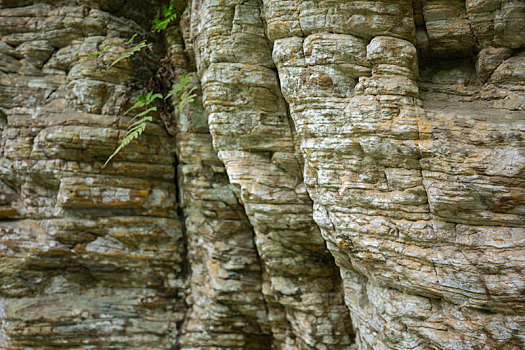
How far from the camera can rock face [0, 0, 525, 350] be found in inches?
144

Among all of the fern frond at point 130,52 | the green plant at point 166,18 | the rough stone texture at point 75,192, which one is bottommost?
the rough stone texture at point 75,192

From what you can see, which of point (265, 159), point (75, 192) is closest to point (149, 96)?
point (75, 192)

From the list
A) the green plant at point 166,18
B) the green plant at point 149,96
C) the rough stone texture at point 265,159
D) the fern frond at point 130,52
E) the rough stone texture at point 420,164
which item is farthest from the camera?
the green plant at point 166,18

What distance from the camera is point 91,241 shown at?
6316 mm

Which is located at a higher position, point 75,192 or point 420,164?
point 420,164

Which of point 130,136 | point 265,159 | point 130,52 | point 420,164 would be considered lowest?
point 420,164

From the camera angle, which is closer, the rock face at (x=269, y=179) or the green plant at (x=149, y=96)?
the rock face at (x=269, y=179)

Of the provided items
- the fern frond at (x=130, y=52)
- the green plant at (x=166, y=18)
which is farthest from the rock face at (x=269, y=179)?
the fern frond at (x=130, y=52)

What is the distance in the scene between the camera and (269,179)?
510 cm

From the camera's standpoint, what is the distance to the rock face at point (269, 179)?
3.67 m

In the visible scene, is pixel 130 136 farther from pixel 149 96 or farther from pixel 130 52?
pixel 130 52

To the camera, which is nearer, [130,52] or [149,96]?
[130,52]

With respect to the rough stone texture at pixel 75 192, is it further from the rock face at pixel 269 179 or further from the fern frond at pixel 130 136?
the fern frond at pixel 130 136

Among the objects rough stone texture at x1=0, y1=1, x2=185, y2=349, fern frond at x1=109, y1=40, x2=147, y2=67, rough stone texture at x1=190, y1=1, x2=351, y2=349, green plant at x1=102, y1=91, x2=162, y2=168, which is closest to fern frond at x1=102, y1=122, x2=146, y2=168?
green plant at x1=102, y1=91, x2=162, y2=168
